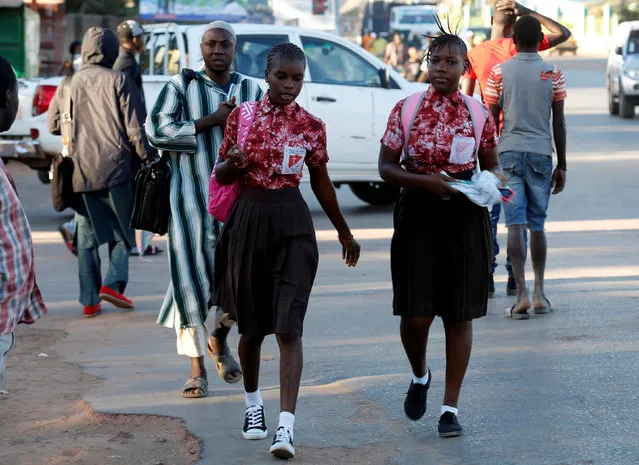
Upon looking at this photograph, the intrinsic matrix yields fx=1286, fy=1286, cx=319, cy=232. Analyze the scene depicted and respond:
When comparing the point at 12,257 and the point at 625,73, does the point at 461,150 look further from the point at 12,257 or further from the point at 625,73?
the point at 625,73

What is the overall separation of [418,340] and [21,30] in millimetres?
24098

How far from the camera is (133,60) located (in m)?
10.9

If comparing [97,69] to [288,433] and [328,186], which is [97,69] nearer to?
[328,186]

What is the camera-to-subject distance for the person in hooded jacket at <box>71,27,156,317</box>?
8.95 m

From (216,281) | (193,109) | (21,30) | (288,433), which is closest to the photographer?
(288,433)

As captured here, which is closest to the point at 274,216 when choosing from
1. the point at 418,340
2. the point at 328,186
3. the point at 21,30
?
the point at 328,186

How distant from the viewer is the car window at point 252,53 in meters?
13.5

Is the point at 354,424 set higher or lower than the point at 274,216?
lower

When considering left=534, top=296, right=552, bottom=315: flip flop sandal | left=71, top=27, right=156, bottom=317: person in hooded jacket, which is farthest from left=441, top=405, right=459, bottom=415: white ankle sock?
left=71, top=27, right=156, bottom=317: person in hooded jacket

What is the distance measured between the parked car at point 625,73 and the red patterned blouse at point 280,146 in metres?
22.4

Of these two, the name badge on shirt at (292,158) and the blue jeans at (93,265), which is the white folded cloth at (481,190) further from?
the blue jeans at (93,265)

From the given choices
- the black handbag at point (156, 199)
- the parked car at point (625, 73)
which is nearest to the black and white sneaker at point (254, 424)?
the black handbag at point (156, 199)

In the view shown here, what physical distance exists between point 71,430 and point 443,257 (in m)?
1.93

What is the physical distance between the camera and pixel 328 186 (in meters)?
5.68
